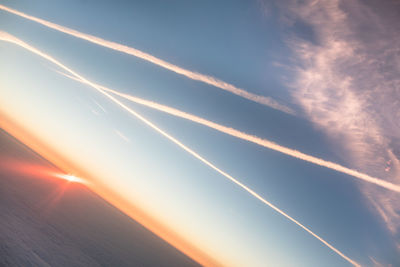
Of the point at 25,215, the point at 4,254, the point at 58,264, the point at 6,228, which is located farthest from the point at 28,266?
the point at 25,215

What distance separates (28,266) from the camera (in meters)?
11.3

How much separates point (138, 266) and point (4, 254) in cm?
2157

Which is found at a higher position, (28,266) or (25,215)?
(28,266)

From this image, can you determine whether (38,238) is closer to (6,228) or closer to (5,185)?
(6,228)

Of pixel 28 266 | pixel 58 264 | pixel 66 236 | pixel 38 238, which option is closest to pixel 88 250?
pixel 66 236

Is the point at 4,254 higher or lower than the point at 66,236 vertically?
higher

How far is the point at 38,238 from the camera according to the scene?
16844 mm

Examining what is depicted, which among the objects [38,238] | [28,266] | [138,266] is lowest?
[138,266]

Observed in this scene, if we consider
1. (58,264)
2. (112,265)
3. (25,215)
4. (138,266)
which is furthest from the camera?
(138,266)

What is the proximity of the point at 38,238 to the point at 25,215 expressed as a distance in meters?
5.88

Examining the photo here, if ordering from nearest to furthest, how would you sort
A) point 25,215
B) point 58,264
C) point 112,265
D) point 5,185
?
1. point 58,264
2. point 25,215
3. point 112,265
4. point 5,185

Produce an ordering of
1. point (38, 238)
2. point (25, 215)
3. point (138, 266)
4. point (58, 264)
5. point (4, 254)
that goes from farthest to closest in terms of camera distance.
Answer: point (138, 266) < point (25, 215) < point (38, 238) < point (58, 264) < point (4, 254)

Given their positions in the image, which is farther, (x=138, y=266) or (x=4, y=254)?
(x=138, y=266)

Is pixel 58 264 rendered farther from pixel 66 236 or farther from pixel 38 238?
pixel 66 236
